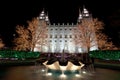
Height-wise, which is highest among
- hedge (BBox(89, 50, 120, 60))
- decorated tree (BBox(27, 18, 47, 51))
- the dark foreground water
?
decorated tree (BBox(27, 18, 47, 51))

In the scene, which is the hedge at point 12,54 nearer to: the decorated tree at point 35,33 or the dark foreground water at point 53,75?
the decorated tree at point 35,33

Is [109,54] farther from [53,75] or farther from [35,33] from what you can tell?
[35,33]

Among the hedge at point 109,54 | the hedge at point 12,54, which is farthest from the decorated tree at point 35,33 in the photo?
the hedge at point 109,54

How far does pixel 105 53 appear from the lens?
25.1m

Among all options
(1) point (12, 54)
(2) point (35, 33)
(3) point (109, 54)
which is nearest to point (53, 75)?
(1) point (12, 54)


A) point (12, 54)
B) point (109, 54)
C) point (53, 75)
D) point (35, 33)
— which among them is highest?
point (35, 33)

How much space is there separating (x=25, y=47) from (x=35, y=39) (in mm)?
3107

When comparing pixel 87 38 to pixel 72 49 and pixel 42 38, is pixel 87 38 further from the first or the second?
pixel 72 49

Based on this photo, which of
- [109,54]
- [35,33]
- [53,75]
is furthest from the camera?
[35,33]

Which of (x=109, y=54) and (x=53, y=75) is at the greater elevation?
(x=109, y=54)

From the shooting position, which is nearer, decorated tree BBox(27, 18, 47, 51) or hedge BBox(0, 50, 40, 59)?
hedge BBox(0, 50, 40, 59)

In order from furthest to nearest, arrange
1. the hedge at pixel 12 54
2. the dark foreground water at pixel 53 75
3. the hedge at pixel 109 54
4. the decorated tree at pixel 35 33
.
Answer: the decorated tree at pixel 35 33 < the hedge at pixel 12 54 < the hedge at pixel 109 54 < the dark foreground water at pixel 53 75

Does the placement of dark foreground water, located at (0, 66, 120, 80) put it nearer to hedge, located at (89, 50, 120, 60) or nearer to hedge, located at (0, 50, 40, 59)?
hedge, located at (89, 50, 120, 60)

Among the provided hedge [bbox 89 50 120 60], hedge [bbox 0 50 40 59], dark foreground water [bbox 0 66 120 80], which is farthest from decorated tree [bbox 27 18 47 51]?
dark foreground water [bbox 0 66 120 80]
